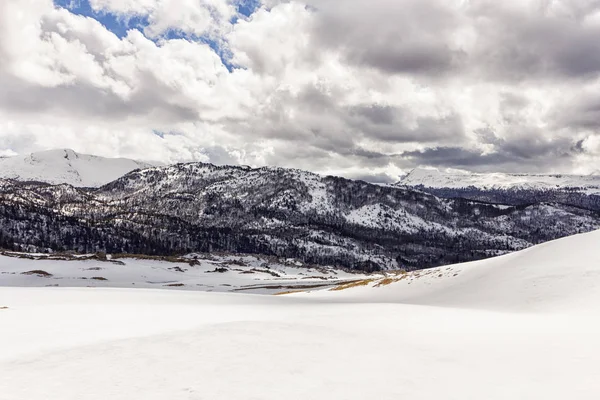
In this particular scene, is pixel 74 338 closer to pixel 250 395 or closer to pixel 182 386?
pixel 182 386

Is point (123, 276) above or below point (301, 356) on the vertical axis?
below

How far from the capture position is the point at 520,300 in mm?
23453

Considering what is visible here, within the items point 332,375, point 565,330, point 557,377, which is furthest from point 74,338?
point 565,330

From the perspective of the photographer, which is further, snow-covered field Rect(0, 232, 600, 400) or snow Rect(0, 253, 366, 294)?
snow Rect(0, 253, 366, 294)

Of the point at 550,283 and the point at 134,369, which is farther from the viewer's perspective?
the point at 550,283

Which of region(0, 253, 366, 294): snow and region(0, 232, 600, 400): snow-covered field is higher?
region(0, 232, 600, 400): snow-covered field

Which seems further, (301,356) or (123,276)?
(123,276)

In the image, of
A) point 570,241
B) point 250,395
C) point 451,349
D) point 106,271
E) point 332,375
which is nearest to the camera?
point 250,395

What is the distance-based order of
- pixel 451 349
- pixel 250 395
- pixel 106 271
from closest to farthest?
pixel 250 395 < pixel 451 349 < pixel 106 271

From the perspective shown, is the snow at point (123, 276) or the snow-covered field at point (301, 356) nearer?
the snow-covered field at point (301, 356)

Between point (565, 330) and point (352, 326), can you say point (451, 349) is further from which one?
point (565, 330)

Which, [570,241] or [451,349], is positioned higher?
[570,241]

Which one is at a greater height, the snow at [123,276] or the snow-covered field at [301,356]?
the snow-covered field at [301,356]

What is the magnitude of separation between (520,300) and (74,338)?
24539mm
